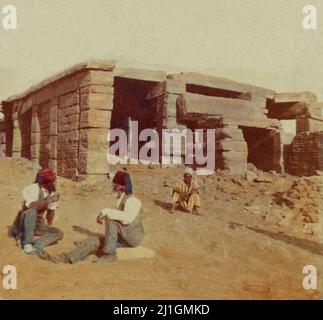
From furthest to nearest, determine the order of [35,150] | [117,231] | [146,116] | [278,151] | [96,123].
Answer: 1. [146,116]
2. [278,151]
3. [35,150]
4. [96,123]
5. [117,231]

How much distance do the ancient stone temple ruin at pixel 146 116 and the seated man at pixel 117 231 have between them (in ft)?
12.6

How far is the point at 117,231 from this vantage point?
6.02 m

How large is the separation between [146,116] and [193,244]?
29.1ft

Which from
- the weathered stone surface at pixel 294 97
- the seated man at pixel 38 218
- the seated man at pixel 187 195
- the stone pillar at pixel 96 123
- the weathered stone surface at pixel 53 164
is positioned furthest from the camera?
the weathered stone surface at pixel 294 97

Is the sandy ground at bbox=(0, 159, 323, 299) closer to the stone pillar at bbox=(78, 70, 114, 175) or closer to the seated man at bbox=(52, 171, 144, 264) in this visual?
the seated man at bbox=(52, 171, 144, 264)

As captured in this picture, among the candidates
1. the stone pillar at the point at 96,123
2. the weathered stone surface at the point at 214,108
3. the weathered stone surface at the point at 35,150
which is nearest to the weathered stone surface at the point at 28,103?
the weathered stone surface at the point at 35,150

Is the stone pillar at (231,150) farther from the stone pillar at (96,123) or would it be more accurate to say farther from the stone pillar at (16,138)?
the stone pillar at (16,138)

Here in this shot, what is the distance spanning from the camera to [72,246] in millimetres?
6445

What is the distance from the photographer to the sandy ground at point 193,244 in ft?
17.9

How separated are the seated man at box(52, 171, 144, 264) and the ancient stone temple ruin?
3.83 meters

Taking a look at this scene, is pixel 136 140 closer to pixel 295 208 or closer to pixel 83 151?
pixel 83 151

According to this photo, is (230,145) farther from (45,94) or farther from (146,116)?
(45,94)

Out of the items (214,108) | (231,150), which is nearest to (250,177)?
(231,150)

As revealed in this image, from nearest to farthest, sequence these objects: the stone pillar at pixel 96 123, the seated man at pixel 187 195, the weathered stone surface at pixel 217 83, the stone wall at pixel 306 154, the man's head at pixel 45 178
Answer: the man's head at pixel 45 178 → the seated man at pixel 187 195 → the stone pillar at pixel 96 123 → the stone wall at pixel 306 154 → the weathered stone surface at pixel 217 83
